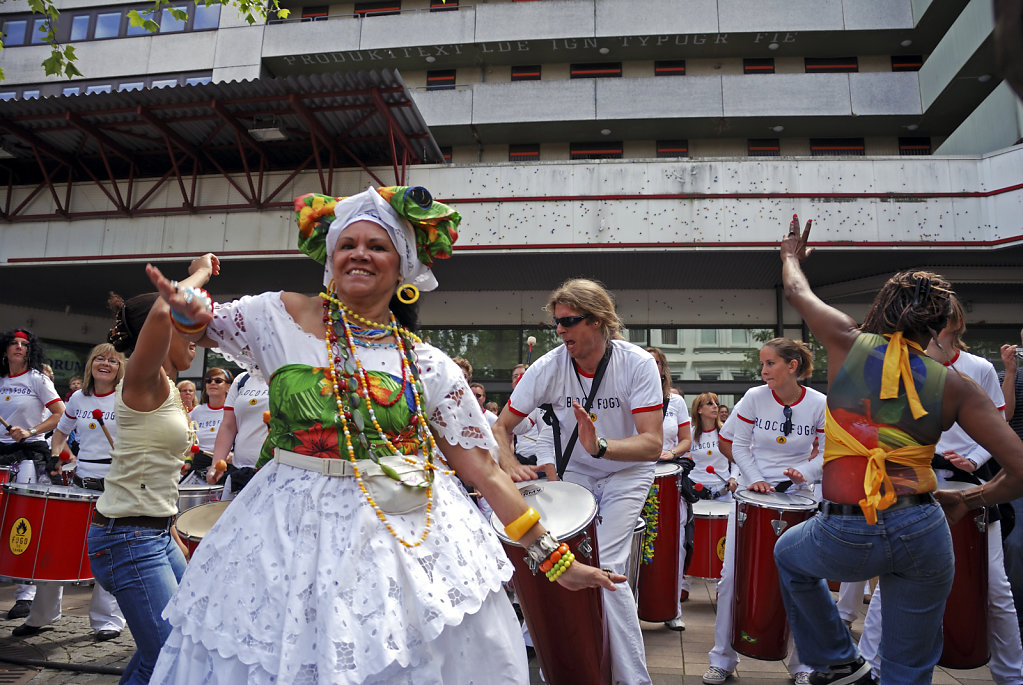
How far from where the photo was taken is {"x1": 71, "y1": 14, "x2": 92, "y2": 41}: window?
2211cm

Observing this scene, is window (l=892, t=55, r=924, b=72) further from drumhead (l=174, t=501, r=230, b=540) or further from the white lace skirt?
the white lace skirt

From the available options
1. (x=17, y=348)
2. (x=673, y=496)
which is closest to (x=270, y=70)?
(x=17, y=348)

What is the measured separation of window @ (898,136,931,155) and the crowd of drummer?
Result: 15839 millimetres

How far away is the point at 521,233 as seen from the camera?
48.7ft

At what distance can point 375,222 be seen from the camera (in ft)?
7.62

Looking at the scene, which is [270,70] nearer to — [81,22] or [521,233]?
[81,22]

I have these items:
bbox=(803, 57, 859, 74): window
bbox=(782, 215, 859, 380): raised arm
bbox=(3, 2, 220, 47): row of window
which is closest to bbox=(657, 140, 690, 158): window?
bbox=(803, 57, 859, 74): window

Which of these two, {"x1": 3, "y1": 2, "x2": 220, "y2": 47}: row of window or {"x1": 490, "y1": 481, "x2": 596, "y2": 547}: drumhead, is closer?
{"x1": 490, "y1": 481, "x2": 596, "y2": 547}: drumhead

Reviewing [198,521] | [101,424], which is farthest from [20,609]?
[198,521]

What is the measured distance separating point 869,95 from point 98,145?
19.2 m

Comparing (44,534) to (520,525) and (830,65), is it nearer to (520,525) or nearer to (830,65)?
(520,525)

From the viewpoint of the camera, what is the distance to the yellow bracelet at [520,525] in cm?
223

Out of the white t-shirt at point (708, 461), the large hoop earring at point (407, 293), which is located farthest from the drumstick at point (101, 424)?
the white t-shirt at point (708, 461)

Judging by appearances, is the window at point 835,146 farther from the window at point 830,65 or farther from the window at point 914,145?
the window at point 830,65
